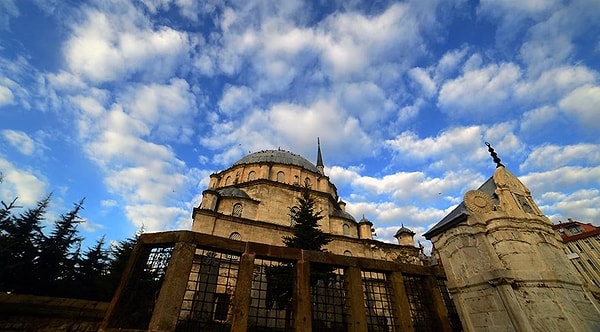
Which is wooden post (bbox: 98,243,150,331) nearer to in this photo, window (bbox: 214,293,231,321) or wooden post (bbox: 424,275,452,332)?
window (bbox: 214,293,231,321)

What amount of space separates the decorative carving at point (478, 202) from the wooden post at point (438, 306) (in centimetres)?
248

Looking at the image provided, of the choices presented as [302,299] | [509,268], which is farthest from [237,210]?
[509,268]

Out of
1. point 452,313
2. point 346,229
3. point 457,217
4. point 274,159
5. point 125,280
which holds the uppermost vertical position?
point 274,159

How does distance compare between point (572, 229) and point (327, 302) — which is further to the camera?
point (572, 229)

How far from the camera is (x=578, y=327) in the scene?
4770 mm

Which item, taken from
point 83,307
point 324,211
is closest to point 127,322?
point 83,307

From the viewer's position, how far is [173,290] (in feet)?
16.9

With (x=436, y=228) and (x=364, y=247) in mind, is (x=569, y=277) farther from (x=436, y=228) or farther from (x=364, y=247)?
(x=364, y=247)

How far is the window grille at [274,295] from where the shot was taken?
21.1 feet

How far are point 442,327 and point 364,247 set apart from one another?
17.2 meters

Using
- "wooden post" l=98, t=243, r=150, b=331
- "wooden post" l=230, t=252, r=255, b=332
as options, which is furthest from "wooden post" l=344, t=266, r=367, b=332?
"wooden post" l=98, t=243, r=150, b=331

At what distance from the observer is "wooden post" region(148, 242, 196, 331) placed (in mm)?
4855

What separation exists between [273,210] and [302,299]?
16.7m

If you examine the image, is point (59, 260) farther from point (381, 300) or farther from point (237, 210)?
point (381, 300)
